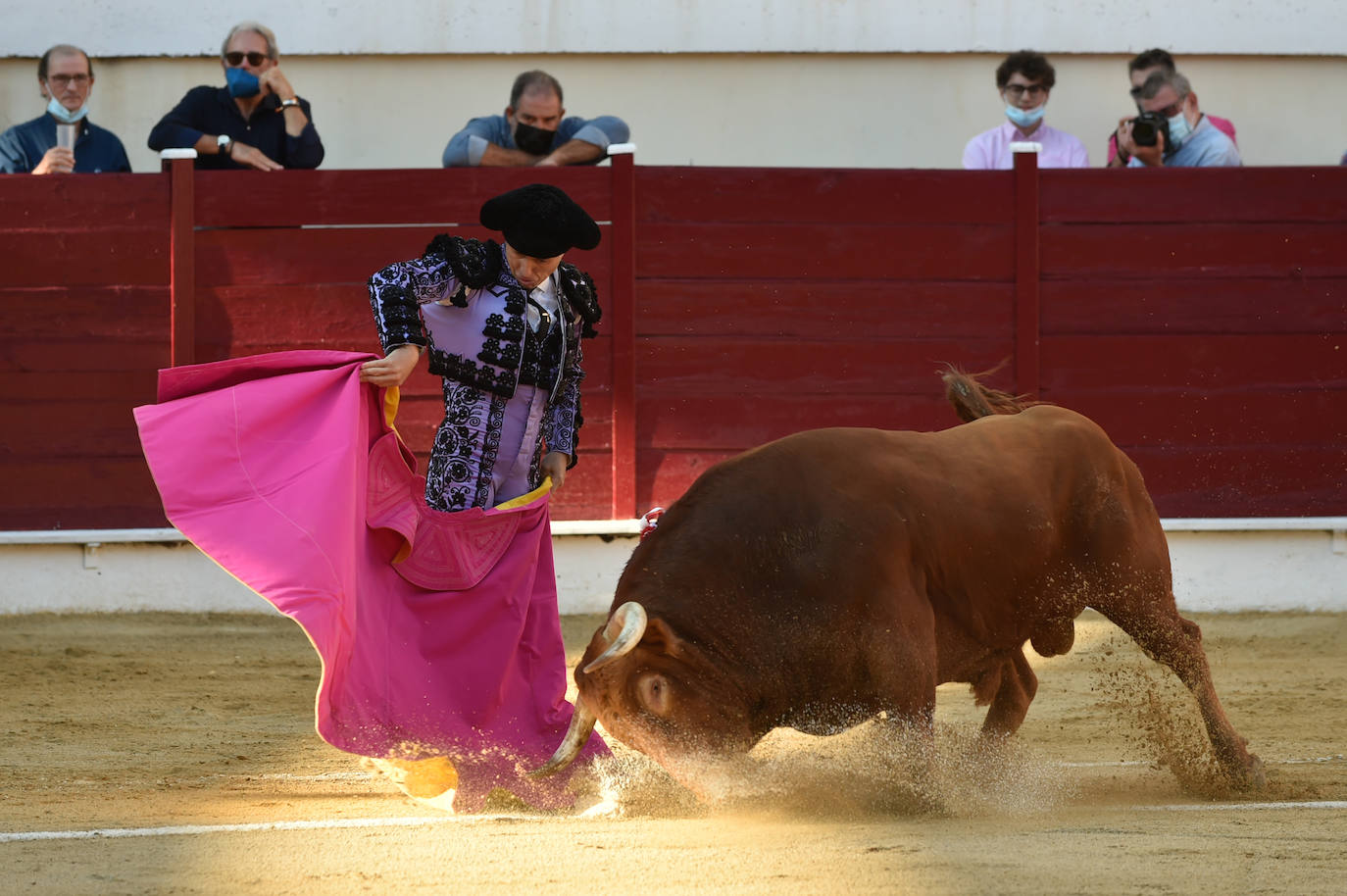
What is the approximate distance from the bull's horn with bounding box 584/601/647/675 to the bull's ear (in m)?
0.05

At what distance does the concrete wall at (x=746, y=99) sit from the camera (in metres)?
7.49

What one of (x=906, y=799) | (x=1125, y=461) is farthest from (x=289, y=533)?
(x=1125, y=461)

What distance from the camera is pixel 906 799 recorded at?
315 centimetres

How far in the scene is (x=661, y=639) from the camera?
2971mm

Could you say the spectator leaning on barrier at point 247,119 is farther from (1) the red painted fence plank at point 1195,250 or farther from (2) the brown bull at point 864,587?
(2) the brown bull at point 864,587

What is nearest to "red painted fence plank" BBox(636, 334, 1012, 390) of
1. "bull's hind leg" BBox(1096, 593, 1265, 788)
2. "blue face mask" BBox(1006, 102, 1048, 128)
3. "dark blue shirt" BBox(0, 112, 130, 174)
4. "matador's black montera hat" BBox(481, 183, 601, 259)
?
"blue face mask" BBox(1006, 102, 1048, 128)

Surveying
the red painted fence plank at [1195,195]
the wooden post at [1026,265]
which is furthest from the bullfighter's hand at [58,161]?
the red painted fence plank at [1195,195]

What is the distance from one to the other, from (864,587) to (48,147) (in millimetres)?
4652

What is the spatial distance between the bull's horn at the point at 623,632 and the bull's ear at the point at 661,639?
0.18 ft

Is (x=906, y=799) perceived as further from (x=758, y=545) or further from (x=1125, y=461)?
(x=1125, y=461)

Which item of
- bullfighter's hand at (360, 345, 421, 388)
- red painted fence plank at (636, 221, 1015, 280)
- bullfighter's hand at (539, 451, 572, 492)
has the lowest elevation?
bullfighter's hand at (539, 451, 572, 492)

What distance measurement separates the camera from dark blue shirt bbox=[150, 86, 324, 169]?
250 inches

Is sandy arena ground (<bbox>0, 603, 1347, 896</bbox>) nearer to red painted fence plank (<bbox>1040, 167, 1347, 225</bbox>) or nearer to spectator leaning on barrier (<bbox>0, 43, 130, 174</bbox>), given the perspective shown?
red painted fence plank (<bbox>1040, 167, 1347, 225</bbox>)

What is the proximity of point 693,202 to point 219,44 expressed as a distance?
240 centimetres
